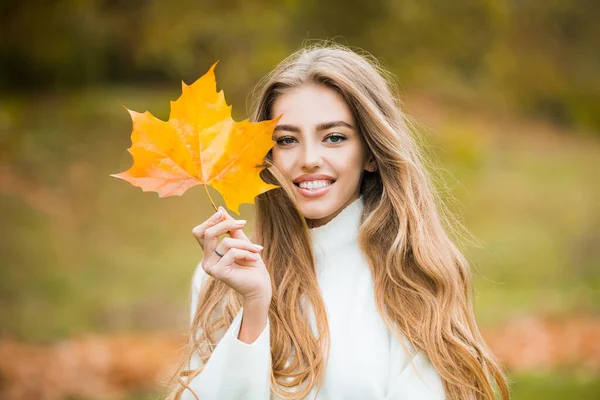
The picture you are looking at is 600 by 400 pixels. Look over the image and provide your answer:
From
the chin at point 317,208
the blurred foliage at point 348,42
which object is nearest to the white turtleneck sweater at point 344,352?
the chin at point 317,208

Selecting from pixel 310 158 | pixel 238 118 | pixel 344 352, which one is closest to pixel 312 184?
pixel 310 158

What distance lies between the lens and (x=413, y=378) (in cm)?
244

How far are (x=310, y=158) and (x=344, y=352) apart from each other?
2.22 ft

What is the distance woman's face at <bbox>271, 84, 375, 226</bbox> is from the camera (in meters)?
2.57

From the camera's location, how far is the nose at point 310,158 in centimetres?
252

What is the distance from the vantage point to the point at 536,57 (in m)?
8.80

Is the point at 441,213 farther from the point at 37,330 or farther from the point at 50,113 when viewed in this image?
→ the point at 50,113

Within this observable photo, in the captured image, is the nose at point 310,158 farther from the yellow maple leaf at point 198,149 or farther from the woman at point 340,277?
the yellow maple leaf at point 198,149

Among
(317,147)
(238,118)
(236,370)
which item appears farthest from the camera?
(238,118)

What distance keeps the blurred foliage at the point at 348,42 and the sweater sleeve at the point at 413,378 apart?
6348 mm

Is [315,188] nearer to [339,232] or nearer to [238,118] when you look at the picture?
[339,232]

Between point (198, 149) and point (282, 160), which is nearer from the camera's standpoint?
point (198, 149)

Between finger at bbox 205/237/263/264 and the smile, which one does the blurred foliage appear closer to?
the smile

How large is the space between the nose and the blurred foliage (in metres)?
6.07
